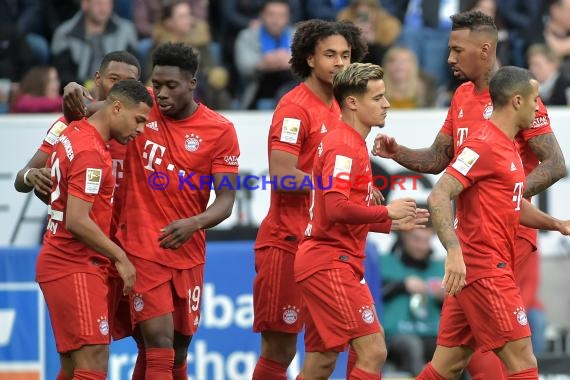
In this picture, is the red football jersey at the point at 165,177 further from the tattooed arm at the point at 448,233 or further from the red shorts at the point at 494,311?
the red shorts at the point at 494,311

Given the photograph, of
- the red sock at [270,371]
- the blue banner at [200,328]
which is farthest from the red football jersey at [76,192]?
the blue banner at [200,328]

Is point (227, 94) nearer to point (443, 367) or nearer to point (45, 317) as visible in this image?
point (45, 317)

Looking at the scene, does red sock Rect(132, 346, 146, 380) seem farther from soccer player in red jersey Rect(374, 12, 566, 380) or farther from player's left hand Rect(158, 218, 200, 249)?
soccer player in red jersey Rect(374, 12, 566, 380)

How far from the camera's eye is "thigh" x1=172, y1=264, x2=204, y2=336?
912 centimetres

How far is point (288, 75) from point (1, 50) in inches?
120

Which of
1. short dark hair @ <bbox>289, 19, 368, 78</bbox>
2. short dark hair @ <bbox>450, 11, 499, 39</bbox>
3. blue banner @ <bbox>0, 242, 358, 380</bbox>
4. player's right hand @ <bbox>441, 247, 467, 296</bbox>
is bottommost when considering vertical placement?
blue banner @ <bbox>0, 242, 358, 380</bbox>

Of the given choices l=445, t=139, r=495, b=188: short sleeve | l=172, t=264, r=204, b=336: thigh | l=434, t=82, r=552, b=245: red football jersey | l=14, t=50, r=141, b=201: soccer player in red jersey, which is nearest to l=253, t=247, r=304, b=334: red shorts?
l=172, t=264, r=204, b=336: thigh

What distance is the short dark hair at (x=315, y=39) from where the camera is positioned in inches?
369

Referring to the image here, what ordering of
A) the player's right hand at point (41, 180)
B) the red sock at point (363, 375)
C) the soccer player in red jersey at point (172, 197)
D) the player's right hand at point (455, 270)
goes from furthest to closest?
1. the soccer player in red jersey at point (172, 197)
2. the player's right hand at point (41, 180)
3. the red sock at point (363, 375)
4. the player's right hand at point (455, 270)

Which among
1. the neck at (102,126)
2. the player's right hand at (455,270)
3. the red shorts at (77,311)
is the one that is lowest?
the red shorts at (77,311)

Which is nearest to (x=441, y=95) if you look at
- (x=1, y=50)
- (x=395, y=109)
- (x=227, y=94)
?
(x=395, y=109)

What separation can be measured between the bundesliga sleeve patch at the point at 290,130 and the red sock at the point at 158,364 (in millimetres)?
1634

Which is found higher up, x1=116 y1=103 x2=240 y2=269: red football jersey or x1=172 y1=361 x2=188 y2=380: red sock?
x1=116 y1=103 x2=240 y2=269: red football jersey

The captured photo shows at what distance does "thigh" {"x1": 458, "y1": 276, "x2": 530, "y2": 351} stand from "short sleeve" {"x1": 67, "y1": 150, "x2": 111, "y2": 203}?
95.2 inches
